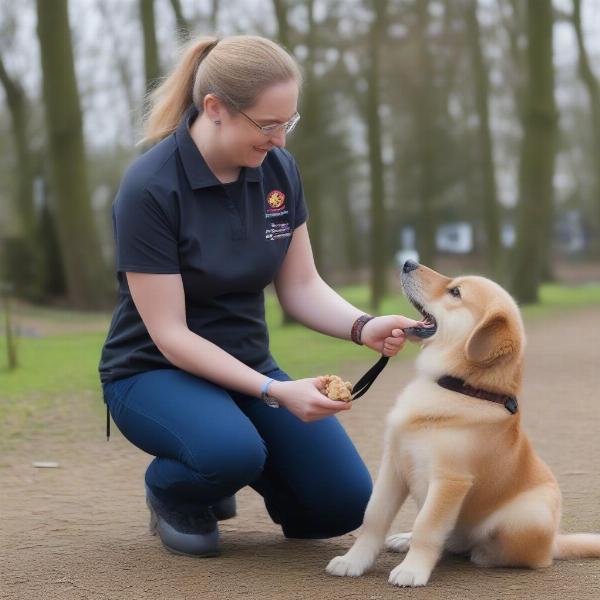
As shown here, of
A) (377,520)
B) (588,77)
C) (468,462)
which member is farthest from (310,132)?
(468,462)

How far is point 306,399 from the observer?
3414 mm

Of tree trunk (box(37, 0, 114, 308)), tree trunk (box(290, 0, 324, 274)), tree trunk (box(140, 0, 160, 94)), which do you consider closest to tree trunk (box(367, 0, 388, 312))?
tree trunk (box(290, 0, 324, 274))

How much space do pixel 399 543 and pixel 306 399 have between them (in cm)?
82

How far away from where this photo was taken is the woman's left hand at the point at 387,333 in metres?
3.74

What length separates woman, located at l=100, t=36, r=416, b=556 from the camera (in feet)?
12.0

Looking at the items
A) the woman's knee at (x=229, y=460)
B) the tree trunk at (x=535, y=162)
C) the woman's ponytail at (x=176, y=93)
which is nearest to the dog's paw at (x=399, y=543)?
the woman's knee at (x=229, y=460)

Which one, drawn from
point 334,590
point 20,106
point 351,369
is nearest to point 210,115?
point 334,590

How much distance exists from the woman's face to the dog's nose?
0.65 m

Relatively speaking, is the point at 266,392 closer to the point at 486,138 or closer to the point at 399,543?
the point at 399,543

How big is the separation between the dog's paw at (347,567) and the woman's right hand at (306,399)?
0.51 metres

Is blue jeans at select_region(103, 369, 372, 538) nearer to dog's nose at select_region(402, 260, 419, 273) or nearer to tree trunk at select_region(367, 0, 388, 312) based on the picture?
dog's nose at select_region(402, 260, 419, 273)

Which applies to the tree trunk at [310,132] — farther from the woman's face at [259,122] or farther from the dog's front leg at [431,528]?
the dog's front leg at [431,528]

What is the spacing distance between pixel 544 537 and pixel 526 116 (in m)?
14.6

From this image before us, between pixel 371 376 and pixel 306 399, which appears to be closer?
pixel 306 399
